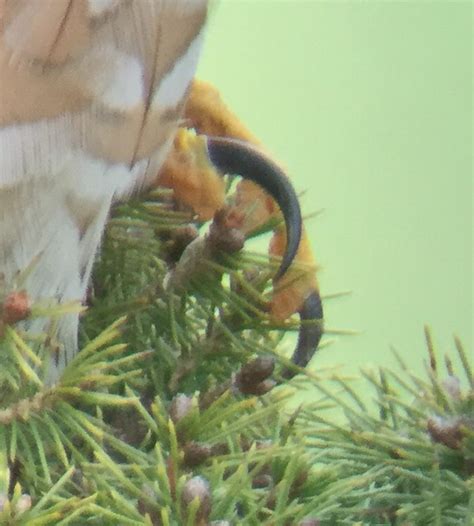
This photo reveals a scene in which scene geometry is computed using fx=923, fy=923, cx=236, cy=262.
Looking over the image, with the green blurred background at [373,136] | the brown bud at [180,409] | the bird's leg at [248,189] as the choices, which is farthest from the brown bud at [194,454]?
the green blurred background at [373,136]

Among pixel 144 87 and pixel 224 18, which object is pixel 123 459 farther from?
pixel 224 18

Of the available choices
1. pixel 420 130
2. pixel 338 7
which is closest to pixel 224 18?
pixel 338 7

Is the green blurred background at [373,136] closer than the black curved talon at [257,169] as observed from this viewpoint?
No

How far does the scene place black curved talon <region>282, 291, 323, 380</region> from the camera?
45 cm

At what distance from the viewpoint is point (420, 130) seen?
113 centimetres

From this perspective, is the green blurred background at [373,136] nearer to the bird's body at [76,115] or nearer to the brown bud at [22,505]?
the bird's body at [76,115]

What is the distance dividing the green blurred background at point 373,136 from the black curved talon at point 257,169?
0.62 m

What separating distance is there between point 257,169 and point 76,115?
0.10m

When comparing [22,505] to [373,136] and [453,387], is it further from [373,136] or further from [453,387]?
[373,136]

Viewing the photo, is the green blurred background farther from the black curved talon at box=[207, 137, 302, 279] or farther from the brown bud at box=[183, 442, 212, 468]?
the brown bud at box=[183, 442, 212, 468]

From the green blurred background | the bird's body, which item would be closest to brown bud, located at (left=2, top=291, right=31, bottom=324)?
the bird's body

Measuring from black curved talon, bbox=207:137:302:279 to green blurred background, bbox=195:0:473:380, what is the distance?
62cm

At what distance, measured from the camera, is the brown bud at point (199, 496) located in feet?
0.95

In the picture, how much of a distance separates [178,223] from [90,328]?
2.5 inches
